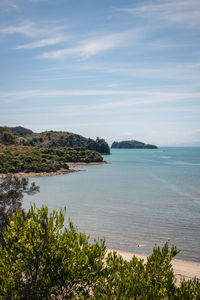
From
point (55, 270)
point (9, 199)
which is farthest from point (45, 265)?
point (9, 199)

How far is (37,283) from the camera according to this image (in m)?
11.7

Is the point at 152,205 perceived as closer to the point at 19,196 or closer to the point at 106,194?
the point at 106,194

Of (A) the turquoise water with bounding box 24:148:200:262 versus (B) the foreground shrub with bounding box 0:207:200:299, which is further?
(A) the turquoise water with bounding box 24:148:200:262

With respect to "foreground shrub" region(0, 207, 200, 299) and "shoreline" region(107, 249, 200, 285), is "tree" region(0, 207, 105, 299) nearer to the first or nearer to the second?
"foreground shrub" region(0, 207, 200, 299)

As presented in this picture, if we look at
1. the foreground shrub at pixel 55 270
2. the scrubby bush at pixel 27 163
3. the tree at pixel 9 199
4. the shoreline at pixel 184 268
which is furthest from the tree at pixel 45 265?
the scrubby bush at pixel 27 163

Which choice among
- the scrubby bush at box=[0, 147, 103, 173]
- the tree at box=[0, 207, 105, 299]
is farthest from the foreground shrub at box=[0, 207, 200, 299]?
the scrubby bush at box=[0, 147, 103, 173]

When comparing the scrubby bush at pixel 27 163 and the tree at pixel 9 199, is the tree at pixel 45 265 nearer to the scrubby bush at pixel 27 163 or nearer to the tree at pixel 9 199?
the tree at pixel 9 199

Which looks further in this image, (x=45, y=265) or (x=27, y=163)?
(x=27, y=163)

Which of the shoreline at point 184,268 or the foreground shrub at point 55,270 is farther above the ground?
the foreground shrub at point 55,270

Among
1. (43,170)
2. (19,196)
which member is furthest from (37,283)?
(43,170)

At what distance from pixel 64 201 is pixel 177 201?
2030cm

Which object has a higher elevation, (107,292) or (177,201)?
(107,292)

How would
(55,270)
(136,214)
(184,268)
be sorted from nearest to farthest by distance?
(55,270)
(184,268)
(136,214)

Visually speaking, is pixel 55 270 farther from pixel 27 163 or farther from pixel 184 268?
pixel 27 163
